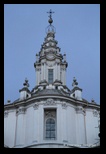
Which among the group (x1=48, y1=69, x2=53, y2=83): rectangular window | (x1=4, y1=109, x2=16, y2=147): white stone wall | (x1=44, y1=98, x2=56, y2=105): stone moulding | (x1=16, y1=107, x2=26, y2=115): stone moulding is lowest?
(x1=4, y1=109, x2=16, y2=147): white stone wall

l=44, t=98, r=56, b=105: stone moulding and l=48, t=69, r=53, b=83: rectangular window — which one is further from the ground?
l=48, t=69, r=53, b=83: rectangular window

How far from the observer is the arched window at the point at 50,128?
103ft

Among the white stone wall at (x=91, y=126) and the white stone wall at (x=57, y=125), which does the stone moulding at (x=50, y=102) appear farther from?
the white stone wall at (x=91, y=126)

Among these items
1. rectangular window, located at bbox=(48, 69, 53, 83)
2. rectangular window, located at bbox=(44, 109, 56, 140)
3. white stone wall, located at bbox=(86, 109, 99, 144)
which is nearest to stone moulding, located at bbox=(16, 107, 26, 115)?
rectangular window, located at bbox=(44, 109, 56, 140)

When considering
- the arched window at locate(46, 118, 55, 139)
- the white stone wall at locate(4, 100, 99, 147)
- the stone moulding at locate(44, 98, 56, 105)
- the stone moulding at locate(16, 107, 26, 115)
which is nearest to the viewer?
the white stone wall at locate(4, 100, 99, 147)

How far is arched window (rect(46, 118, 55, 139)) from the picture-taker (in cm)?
3131

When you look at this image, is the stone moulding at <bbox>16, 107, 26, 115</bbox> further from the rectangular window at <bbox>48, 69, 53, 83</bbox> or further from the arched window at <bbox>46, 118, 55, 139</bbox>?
the rectangular window at <bbox>48, 69, 53, 83</bbox>

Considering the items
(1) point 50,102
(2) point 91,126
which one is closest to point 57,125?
(1) point 50,102

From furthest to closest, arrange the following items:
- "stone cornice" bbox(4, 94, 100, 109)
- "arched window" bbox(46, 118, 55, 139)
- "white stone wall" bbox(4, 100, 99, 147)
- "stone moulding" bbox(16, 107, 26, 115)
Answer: "stone moulding" bbox(16, 107, 26, 115), "stone cornice" bbox(4, 94, 100, 109), "arched window" bbox(46, 118, 55, 139), "white stone wall" bbox(4, 100, 99, 147)

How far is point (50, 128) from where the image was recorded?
31.8 m

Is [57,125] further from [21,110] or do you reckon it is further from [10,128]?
[10,128]

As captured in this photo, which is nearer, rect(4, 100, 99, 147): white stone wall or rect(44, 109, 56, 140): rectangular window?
rect(4, 100, 99, 147): white stone wall
